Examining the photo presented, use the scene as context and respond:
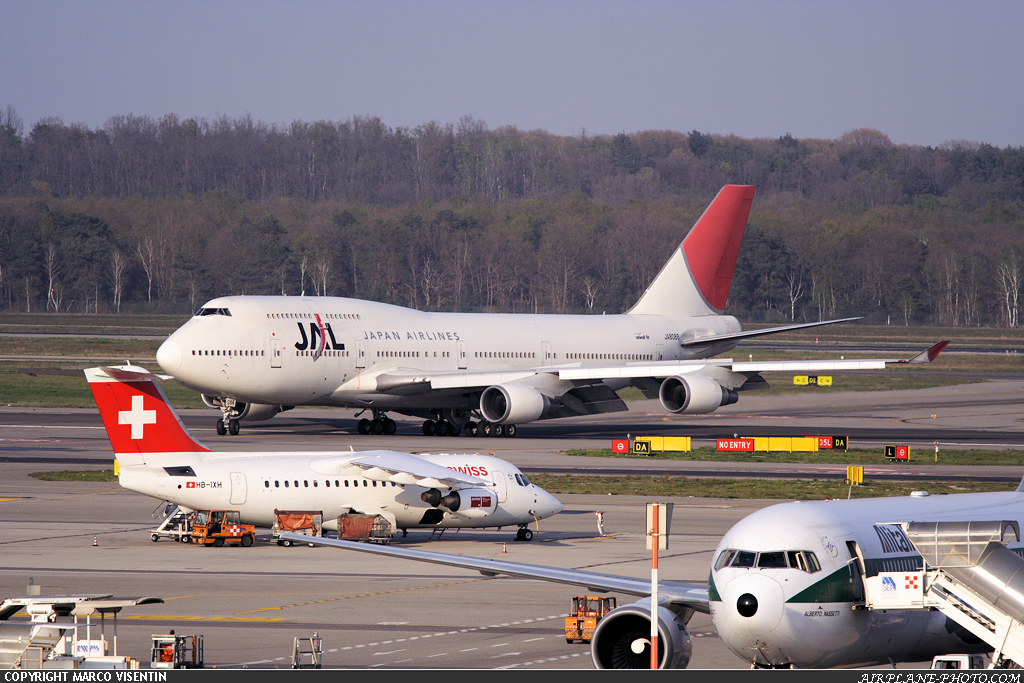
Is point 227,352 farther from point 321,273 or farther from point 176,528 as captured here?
point 321,273

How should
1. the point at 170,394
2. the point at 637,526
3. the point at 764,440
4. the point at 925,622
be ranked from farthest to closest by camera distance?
the point at 170,394 → the point at 764,440 → the point at 637,526 → the point at 925,622

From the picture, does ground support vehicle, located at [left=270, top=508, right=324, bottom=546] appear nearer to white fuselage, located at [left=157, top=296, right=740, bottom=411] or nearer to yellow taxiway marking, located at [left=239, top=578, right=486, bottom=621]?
yellow taxiway marking, located at [left=239, top=578, right=486, bottom=621]

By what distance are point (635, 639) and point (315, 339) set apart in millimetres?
36971

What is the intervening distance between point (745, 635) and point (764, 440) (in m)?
37.0

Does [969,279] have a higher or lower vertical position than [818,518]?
higher

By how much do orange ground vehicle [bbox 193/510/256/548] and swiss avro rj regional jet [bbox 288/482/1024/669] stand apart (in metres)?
14.6

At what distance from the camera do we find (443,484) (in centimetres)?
3042

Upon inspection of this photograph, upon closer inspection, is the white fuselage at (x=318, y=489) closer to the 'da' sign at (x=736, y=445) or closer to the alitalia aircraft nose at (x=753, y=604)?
the alitalia aircraft nose at (x=753, y=604)

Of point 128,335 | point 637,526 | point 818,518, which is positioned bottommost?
point 637,526

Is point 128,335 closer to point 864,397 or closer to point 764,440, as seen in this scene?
point 864,397

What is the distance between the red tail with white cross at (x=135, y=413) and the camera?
2891 centimetres

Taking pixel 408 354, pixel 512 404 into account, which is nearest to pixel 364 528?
pixel 512 404

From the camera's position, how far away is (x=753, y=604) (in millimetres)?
14531

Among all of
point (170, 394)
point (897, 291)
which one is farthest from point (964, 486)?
point (897, 291)
